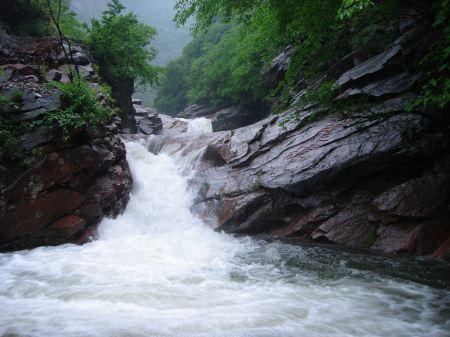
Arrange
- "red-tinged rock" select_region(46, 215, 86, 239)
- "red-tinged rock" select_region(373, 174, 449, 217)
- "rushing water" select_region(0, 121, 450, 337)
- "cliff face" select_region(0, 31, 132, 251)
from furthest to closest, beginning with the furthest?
"red-tinged rock" select_region(46, 215, 86, 239) < "cliff face" select_region(0, 31, 132, 251) < "red-tinged rock" select_region(373, 174, 449, 217) < "rushing water" select_region(0, 121, 450, 337)

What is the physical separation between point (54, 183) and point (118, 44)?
1226cm

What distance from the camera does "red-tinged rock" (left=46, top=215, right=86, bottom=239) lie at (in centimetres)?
890

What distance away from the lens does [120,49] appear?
18.8 metres

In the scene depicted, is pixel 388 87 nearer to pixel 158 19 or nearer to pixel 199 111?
pixel 199 111

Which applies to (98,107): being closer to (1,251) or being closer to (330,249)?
(1,251)

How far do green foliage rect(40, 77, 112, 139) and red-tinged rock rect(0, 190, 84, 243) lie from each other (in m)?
1.74

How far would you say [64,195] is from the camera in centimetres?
923

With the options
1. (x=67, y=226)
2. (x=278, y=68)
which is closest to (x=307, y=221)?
(x=67, y=226)

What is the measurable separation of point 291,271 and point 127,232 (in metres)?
5.63

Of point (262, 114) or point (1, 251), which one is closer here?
point (1, 251)

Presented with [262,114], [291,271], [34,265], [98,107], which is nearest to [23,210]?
[34,265]

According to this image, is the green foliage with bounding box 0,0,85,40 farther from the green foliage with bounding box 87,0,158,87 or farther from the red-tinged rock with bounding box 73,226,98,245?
the red-tinged rock with bounding box 73,226,98,245

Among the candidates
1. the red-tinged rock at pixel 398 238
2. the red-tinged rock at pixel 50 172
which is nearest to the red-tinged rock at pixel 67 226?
the red-tinged rock at pixel 50 172

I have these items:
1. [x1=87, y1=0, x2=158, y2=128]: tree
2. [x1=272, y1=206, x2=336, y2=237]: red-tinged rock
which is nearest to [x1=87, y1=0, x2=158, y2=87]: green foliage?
[x1=87, y1=0, x2=158, y2=128]: tree
